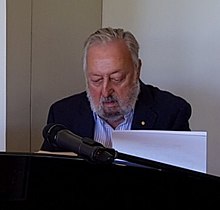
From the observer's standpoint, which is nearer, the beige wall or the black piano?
the black piano

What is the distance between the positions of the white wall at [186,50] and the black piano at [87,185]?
1.18 meters

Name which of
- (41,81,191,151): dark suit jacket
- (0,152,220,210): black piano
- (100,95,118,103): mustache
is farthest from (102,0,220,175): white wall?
(0,152,220,210): black piano

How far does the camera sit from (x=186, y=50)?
269 centimetres

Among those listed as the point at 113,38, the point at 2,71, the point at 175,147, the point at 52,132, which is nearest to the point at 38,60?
the point at 2,71

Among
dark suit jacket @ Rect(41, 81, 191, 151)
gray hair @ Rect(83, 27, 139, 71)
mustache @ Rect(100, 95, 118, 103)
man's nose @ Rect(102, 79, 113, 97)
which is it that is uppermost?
gray hair @ Rect(83, 27, 139, 71)

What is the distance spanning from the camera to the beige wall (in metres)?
2.13

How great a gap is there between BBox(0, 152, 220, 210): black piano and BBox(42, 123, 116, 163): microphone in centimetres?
36

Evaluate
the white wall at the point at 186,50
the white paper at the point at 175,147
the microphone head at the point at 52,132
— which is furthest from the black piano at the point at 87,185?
the white wall at the point at 186,50

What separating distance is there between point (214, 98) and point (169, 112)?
2.04 feet

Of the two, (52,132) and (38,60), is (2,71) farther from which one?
(52,132)

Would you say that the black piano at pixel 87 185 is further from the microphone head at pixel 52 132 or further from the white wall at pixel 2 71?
the white wall at pixel 2 71

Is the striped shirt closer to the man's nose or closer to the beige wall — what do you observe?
the man's nose

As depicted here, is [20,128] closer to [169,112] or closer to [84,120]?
[84,120]

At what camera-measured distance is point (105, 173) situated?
1562 mm
